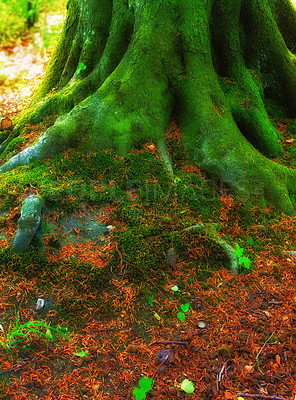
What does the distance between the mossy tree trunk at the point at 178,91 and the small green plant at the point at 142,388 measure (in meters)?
2.44

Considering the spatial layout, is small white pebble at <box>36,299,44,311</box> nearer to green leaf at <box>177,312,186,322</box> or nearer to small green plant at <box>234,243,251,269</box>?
green leaf at <box>177,312,186,322</box>

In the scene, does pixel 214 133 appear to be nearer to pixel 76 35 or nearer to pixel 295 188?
pixel 295 188

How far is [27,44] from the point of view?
37.9 feet

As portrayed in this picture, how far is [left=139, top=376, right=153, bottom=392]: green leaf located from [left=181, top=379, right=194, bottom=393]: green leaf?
9.6 inches

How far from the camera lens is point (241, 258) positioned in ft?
10.8

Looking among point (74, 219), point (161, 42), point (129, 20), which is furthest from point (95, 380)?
point (129, 20)

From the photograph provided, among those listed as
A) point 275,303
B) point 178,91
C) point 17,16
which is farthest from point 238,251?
point 17,16

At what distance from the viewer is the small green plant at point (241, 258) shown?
10.8 ft

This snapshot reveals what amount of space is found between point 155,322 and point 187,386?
2.04 ft

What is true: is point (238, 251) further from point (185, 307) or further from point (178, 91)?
point (178, 91)

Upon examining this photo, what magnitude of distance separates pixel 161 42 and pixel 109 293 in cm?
322

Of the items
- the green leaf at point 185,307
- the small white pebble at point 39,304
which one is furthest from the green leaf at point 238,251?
the small white pebble at point 39,304

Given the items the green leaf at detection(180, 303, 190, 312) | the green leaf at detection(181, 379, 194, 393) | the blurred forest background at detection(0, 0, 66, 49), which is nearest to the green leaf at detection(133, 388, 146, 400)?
the green leaf at detection(181, 379, 194, 393)

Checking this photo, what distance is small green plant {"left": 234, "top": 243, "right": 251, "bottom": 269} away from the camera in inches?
129
